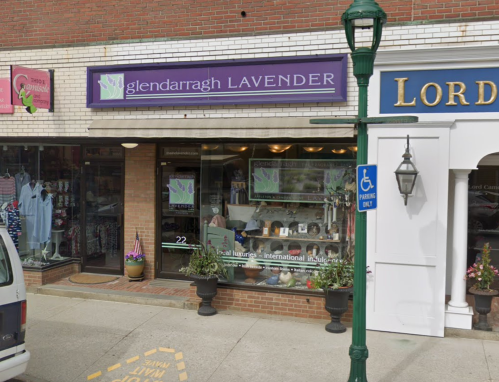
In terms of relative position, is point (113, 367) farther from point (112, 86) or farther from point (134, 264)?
point (112, 86)

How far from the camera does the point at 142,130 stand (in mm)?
7789

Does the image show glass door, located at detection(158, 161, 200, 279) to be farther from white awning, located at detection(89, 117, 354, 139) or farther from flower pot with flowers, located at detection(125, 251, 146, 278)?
white awning, located at detection(89, 117, 354, 139)

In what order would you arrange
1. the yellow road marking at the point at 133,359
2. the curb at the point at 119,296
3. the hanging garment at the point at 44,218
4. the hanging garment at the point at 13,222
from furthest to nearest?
the hanging garment at the point at 13,222 → the hanging garment at the point at 44,218 → the curb at the point at 119,296 → the yellow road marking at the point at 133,359

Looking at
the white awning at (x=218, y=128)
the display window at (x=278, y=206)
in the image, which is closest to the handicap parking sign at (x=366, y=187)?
the white awning at (x=218, y=128)

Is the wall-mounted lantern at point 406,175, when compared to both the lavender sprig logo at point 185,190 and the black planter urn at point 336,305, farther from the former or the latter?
Answer: the lavender sprig logo at point 185,190

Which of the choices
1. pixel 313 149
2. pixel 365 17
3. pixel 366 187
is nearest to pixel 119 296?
pixel 313 149

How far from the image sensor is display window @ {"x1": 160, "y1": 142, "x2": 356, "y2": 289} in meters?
7.79

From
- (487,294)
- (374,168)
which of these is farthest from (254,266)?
(374,168)

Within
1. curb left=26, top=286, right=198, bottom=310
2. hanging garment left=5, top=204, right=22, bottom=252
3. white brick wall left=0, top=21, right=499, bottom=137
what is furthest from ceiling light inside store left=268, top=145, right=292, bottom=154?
hanging garment left=5, top=204, right=22, bottom=252

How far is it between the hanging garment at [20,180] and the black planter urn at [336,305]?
6081 millimetres

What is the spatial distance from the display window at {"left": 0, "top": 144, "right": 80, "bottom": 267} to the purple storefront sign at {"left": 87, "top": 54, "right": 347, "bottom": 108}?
6.37ft

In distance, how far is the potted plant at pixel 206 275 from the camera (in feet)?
24.8

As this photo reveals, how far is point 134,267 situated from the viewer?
29.6 ft

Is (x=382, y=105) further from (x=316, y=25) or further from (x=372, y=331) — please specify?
(x=372, y=331)
